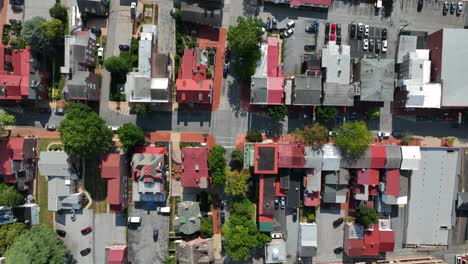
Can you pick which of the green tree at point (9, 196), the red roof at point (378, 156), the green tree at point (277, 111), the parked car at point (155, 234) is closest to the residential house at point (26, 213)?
the green tree at point (9, 196)

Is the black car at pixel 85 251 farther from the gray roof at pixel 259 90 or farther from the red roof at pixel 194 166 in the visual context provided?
the gray roof at pixel 259 90

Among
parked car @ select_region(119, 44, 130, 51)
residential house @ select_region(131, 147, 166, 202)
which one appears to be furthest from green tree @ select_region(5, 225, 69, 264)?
parked car @ select_region(119, 44, 130, 51)

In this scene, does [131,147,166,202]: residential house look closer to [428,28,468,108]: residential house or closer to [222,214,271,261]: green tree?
[222,214,271,261]: green tree

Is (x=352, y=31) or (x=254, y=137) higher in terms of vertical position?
(x=352, y=31)

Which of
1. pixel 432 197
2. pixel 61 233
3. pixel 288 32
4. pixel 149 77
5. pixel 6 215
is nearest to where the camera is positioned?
pixel 149 77

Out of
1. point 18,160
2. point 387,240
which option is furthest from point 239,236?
point 18,160

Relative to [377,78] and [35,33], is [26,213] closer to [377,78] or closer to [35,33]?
[35,33]

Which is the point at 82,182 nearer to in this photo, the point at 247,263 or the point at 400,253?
the point at 247,263
